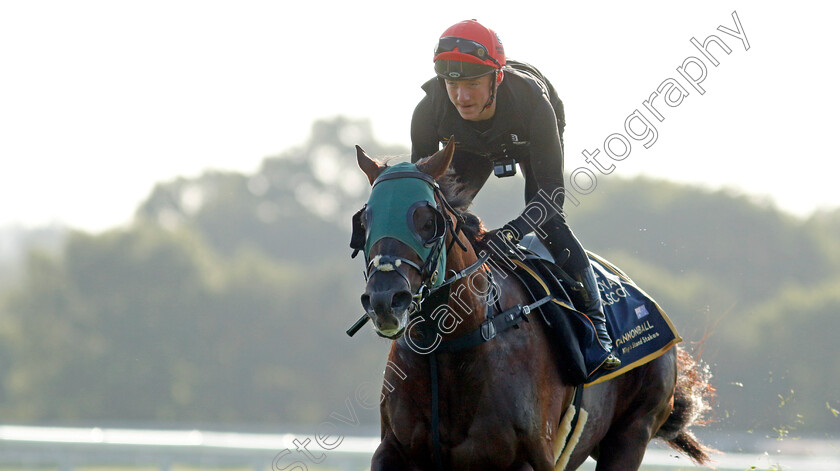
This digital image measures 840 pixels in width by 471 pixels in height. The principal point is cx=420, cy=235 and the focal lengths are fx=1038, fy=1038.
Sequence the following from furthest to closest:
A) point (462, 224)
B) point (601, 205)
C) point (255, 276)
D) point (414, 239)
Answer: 1. point (255, 276)
2. point (601, 205)
3. point (462, 224)
4. point (414, 239)

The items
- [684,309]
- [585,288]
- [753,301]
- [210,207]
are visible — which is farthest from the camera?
Answer: [210,207]

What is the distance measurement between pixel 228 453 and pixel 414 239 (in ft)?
31.8

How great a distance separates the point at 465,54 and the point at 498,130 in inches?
21.7

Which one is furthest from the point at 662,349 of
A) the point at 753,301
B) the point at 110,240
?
the point at 110,240

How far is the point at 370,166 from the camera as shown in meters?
4.89

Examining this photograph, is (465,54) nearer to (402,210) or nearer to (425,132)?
(425,132)

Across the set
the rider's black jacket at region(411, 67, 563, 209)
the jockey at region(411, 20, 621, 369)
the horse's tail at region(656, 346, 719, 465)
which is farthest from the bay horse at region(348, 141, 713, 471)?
the horse's tail at region(656, 346, 719, 465)

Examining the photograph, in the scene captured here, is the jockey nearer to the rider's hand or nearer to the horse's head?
the rider's hand

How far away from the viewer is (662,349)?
6496 mm

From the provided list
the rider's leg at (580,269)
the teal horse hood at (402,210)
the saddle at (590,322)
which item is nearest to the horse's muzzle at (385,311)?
the teal horse hood at (402,210)

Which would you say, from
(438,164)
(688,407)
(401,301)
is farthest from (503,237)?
(688,407)

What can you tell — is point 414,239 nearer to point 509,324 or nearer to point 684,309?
point 509,324

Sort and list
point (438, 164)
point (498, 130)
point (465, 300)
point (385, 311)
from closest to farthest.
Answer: point (385, 311) < point (438, 164) < point (465, 300) < point (498, 130)

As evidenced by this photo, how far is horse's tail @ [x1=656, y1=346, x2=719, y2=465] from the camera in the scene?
7.21m
